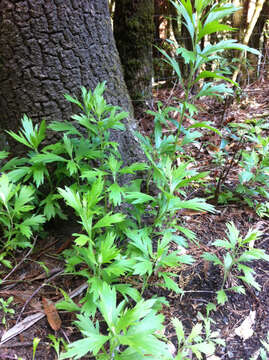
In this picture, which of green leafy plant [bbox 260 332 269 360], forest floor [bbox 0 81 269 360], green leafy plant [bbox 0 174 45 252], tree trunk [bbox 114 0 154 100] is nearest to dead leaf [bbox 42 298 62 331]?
forest floor [bbox 0 81 269 360]

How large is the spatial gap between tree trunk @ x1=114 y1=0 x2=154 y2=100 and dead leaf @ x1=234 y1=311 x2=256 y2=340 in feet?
7.78

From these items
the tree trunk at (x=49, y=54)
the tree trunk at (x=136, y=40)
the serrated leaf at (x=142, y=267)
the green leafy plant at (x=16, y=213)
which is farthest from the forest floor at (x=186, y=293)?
the tree trunk at (x=136, y=40)

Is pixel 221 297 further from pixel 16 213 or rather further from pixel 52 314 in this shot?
pixel 16 213

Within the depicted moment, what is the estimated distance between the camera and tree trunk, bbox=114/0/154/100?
2.77 meters

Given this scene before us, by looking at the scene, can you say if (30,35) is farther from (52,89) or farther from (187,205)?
(187,205)

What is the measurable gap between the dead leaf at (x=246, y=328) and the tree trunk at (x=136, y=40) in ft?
7.78

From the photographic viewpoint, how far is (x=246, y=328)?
144 cm

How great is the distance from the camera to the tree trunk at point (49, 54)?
1.50 metres

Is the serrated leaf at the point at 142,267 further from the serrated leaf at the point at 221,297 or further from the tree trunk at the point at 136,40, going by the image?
the tree trunk at the point at 136,40

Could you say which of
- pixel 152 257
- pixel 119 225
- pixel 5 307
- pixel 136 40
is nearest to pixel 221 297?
pixel 152 257

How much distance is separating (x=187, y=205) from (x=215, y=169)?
1.24m

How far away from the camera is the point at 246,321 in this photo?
1.46 metres

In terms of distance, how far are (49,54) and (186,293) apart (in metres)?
1.59

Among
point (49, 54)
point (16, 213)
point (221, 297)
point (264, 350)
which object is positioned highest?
point (49, 54)
